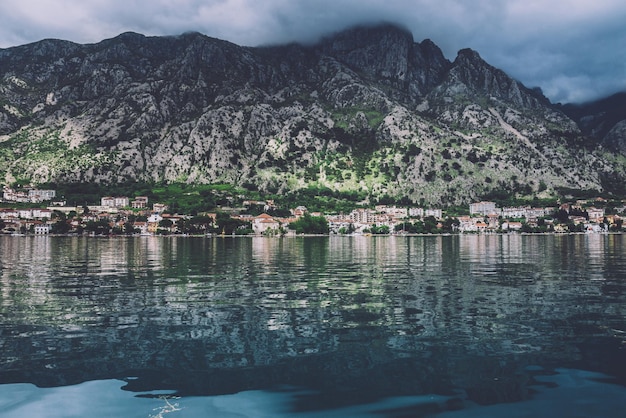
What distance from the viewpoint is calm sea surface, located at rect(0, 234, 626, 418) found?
1288cm

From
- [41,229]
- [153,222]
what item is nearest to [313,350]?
[153,222]

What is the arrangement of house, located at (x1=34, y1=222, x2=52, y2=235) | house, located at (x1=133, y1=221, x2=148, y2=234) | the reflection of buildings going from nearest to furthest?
the reflection of buildings < house, located at (x1=34, y1=222, x2=52, y2=235) < house, located at (x1=133, y1=221, x2=148, y2=234)

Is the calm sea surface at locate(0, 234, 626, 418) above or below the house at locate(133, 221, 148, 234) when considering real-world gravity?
below

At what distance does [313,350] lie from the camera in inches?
706

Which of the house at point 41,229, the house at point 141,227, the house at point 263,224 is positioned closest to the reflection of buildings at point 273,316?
the house at point 141,227

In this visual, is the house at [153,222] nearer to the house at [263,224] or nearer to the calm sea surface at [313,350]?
the house at [263,224]

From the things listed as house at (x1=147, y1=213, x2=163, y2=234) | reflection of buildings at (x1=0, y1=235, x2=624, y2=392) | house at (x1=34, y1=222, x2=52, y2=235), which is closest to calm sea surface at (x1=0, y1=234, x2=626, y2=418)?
reflection of buildings at (x1=0, y1=235, x2=624, y2=392)

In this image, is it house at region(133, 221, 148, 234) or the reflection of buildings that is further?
house at region(133, 221, 148, 234)

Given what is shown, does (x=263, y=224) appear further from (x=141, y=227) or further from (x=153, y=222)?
(x=141, y=227)

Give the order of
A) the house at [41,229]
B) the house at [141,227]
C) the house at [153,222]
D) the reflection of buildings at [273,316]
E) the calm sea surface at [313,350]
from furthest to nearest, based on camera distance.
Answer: the house at [153,222], the house at [141,227], the house at [41,229], the reflection of buildings at [273,316], the calm sea surface at [313,350]

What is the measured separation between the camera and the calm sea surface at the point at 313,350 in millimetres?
12883

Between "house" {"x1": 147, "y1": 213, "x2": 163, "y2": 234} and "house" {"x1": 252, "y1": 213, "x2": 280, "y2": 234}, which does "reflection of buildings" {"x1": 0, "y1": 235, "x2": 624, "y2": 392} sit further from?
"house" {"x1": 252, "y1": 213, "x2": 280, "y2": 234}

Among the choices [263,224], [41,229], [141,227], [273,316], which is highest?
[263,224]

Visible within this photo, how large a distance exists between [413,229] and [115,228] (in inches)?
4275
